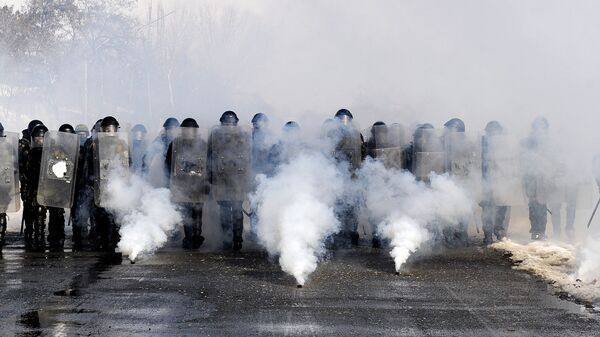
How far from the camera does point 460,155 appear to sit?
1441cm

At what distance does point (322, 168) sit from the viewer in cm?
1243

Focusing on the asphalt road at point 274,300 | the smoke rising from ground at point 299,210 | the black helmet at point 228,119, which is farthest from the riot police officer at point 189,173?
the asphalt road at point 274,300

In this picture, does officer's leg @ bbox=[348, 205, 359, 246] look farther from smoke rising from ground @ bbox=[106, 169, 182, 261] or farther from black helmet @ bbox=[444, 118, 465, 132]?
smoke rising from ground @ bbox=[106, 169, 182, 261]

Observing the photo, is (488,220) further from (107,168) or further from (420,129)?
(107,168)

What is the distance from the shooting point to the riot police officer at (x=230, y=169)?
13.9 metres

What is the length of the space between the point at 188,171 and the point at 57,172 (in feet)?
7.18

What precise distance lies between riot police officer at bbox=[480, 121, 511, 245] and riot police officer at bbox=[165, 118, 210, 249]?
4860 mm

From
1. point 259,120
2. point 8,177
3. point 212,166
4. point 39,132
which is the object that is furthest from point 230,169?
point 8,177

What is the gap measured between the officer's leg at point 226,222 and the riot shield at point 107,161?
170cm

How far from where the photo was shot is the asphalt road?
7.43 meters

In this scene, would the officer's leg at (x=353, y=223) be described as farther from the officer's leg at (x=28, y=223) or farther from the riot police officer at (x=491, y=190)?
the officer's leg at (x=28, y=223)

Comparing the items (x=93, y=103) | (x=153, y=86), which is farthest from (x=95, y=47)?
(x=153, y=86)

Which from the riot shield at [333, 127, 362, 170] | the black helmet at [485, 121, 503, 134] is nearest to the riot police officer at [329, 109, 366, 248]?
the riot shield at [333, 127, 362, 170]

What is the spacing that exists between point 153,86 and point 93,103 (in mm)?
7499
